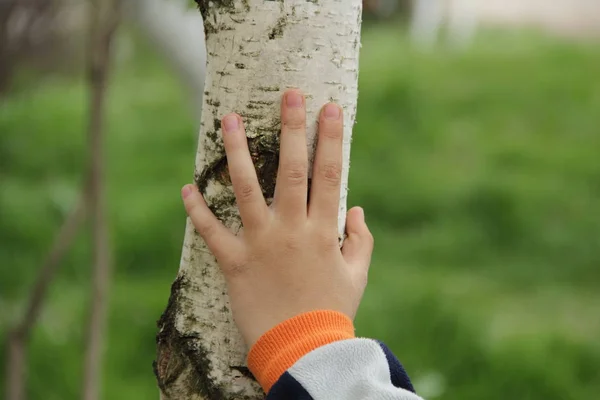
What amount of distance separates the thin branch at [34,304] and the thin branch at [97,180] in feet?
0.40

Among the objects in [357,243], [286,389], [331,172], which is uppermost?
[331,172]

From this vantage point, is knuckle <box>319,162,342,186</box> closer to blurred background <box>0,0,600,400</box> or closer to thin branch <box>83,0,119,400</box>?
blurred background <box>0,0,600,400</box>

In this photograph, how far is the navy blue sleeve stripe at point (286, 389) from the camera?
0.95 meters

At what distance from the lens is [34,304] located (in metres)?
2.21

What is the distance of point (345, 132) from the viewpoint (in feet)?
3.57

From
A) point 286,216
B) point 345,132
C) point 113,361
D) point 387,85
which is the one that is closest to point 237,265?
point 286,216

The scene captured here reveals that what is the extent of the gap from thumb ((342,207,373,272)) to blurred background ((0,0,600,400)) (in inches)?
30.4

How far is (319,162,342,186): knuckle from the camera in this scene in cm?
103

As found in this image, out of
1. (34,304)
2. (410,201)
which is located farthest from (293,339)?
(410,201)

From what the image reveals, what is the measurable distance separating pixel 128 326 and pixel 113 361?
20 centimetres

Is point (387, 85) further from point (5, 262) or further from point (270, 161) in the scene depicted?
point (270, 161)

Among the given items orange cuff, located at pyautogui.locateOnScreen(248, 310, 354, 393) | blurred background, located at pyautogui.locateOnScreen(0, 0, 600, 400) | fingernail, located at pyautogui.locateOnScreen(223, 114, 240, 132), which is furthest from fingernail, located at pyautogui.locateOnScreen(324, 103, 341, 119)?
blurred background, located at pyautogui.locateOnScreen(0, 0, 600, 400)

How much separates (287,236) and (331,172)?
0.10 meters

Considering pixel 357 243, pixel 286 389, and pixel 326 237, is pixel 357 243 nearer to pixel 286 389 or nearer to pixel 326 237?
pixel 326 237
